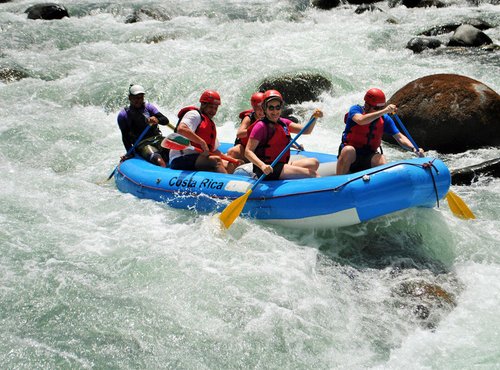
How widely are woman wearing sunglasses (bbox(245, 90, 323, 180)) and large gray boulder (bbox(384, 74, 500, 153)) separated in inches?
113

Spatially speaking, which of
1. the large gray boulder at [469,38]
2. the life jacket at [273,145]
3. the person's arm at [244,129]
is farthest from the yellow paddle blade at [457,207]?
the large gray boulder at [469,38]

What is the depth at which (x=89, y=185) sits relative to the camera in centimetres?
746

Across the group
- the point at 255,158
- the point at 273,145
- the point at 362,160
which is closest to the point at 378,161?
the point at 362,160

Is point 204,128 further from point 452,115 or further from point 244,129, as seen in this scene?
point 452,115

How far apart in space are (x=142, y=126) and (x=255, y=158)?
7.86ft

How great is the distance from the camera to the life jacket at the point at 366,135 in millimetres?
5926

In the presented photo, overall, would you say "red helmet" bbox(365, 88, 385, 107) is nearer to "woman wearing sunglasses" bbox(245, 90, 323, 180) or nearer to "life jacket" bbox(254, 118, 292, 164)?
"woman wearing sunglasses" bbox(245, 90, 323, 180)

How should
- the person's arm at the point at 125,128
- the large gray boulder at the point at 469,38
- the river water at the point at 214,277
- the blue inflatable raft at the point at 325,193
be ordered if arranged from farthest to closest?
1. the large gray boulder at the point at 469,38
2. the person's arm at the point at 125,128
3. the blue inflatable raft at the point at 325,193
4. the river water at the point at 214,277

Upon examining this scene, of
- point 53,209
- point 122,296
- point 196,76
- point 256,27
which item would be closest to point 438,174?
point 122,296

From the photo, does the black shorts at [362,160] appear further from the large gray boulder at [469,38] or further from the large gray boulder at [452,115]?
the large gray boulder at [469,38]

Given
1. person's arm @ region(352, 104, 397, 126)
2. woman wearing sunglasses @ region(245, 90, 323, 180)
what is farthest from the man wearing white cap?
person's arm @ region(352, 104, 397, 126)

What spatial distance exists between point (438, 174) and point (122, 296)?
9.75 feet

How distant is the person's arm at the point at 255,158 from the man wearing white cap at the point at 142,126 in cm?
182

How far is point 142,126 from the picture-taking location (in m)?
7.55
